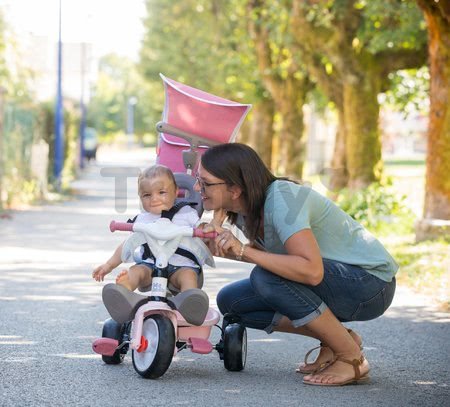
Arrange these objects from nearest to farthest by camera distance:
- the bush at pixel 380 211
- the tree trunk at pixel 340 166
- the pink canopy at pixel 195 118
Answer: the pink canopy at pixel 195 118 < the bush at pixel 380 211 < the tree trunk at pixel 340 166

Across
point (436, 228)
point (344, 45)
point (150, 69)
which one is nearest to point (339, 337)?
point (436, 228)

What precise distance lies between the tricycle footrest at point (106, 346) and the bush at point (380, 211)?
1054 centimetres

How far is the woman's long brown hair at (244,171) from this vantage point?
18.9 feet

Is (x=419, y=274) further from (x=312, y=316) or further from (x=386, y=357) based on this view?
(x=312, y=316)

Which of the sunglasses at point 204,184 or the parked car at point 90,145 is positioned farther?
the parked car at point 90,145

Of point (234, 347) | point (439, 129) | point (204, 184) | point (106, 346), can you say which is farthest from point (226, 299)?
point (439, 129)

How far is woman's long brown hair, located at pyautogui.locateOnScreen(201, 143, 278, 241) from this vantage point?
18.9 ft

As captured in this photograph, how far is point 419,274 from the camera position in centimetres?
1147

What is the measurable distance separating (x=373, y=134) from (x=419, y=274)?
10595 millimetres

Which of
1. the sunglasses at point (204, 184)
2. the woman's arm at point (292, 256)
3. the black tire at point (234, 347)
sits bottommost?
the black tire at point (234, 347)

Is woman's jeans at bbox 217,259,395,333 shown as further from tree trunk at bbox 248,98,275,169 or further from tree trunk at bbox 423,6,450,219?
tree trunk at bbox 248,98,275,169

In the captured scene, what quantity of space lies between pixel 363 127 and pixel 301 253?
16.3m

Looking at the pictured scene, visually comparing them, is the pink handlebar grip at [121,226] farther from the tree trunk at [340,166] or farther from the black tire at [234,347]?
the tree trunk at [340,166]

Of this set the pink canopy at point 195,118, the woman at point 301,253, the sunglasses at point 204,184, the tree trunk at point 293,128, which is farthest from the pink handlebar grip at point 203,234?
the tree trunk at point 293,128
